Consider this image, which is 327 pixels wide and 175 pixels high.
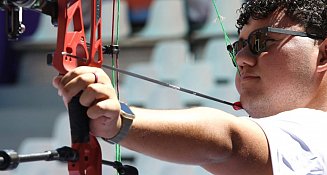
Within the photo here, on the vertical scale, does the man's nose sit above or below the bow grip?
above

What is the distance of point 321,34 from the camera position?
5.50 feet

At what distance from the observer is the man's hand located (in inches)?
42.6

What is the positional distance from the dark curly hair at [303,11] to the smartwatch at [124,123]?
26.6 inches

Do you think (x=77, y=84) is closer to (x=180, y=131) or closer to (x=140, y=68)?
(x=180, y=131)

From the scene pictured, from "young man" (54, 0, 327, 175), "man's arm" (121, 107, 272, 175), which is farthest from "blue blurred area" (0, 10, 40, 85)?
"man's arm" (121, 107, 272, 175)

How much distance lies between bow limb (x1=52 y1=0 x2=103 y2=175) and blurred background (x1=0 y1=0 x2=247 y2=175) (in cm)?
228

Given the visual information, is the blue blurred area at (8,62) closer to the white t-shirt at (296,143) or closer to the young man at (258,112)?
the young man at (258,112)

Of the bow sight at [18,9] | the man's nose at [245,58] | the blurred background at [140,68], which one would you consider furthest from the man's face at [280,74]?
the blurred background at [140,68]

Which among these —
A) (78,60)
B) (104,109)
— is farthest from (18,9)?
(104,109)

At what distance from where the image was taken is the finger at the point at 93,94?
1.08 metres

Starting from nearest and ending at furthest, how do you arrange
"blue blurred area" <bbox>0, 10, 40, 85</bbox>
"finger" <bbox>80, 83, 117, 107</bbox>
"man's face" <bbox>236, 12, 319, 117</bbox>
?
1. "finger" <bbox>80, 83, 117, 107</bbox>
2. "man's face" <bbox>236, 12, 319, 117</bbox>
3. "blue blurred area" <bbox>0, 10, 40, 85</bbox>

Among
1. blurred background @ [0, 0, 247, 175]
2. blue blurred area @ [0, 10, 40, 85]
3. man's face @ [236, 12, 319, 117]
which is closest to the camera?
man's face @ [236, 12, 319, 117]

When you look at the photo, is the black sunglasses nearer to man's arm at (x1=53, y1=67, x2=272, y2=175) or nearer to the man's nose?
the man's nose

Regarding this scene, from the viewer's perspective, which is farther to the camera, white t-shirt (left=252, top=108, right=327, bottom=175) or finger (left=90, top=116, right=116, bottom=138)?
white t-shirt (left=252, top=108, right=327, bottom=175)
